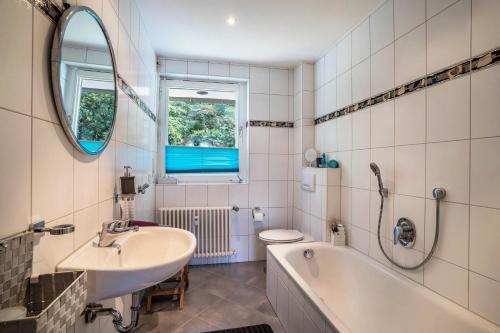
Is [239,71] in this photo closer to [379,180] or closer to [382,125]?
[382,125]

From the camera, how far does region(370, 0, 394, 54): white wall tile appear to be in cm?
157

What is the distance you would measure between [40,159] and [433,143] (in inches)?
69.5

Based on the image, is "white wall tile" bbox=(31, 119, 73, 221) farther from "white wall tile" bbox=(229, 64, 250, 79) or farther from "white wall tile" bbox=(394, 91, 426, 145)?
"white wall tile" bbox=(229, 64, 250, 79)

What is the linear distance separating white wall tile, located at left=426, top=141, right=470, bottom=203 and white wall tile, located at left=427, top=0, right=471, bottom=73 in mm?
438

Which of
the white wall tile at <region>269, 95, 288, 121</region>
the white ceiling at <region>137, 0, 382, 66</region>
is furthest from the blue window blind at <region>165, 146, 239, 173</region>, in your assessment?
the white ceiling at <region>137, 0, 382, 66</region>

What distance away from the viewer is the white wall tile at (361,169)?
1.79 m

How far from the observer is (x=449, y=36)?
1201 millimetres

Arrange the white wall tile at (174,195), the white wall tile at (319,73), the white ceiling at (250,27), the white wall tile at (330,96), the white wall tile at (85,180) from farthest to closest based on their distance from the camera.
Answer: the white wall tile at (174,195), the white wall tile at (319,73), the white wall tile at (330,96), the white ceiling at (250,27), the white wall tile at (85,180)

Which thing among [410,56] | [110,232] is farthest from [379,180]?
[110,232]

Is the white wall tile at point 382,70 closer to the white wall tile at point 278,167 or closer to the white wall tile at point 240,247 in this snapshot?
the white wall tile at point 278,167

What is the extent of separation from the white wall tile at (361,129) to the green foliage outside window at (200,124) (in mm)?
1419

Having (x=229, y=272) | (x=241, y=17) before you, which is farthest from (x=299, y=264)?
(x=241, y=17)

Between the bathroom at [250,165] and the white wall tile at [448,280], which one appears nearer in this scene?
the bathroom at [250,165]

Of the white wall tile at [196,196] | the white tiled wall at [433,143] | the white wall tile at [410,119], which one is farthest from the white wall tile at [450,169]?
the white wall tile at [196,196]
